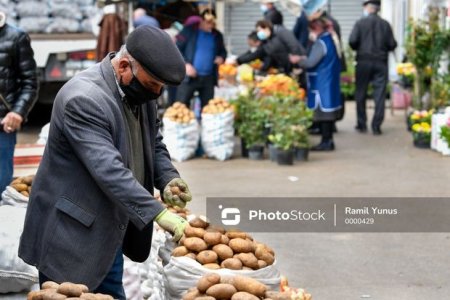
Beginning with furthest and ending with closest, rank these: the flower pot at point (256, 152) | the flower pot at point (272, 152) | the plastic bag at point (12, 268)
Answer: the flower pot at point (256, 152), the flower pot at point (272, 152), the plastic bag at point (12, 268)

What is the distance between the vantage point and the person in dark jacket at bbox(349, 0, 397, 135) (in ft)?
55.9

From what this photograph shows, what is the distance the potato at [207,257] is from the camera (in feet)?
18.7

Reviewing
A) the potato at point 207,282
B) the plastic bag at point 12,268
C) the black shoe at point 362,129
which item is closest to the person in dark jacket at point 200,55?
the black shoe at point 362,129

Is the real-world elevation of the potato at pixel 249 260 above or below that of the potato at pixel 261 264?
above

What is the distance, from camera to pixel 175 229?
4676 millimetres

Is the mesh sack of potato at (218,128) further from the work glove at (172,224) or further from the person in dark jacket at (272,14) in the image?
the work glove at (172,224)

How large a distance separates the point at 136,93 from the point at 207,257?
4.01 feet

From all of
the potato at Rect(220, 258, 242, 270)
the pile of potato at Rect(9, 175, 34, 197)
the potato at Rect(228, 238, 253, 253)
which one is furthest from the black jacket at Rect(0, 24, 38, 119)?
the potato at Rect(220, 258, 242, 270)

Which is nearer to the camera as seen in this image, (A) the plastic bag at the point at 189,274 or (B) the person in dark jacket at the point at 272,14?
(A) the plastic bag at the point at 189,274

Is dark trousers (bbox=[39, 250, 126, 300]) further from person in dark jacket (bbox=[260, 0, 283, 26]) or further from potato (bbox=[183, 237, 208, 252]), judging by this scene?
person in dark jacket (bbox=[260, 0, 283, 26])

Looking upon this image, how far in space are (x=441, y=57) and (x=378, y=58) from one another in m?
0.98

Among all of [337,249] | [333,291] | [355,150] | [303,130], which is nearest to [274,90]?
[303,130]

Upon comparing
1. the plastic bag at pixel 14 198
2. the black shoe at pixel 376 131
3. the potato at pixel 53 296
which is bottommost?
the black shoe at pixel 376 131

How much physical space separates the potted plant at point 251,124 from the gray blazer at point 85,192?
951 cm
